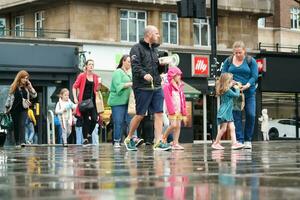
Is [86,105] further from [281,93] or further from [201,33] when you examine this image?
[281,93]

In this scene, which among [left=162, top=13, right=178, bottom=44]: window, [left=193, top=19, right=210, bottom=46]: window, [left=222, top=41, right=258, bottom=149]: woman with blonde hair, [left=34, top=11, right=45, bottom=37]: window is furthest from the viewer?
[left=193, top=19, right=210, bottom=46]: window

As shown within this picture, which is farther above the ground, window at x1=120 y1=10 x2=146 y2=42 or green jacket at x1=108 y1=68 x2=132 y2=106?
window at x1=120 y1=10 x2=146 y2=42

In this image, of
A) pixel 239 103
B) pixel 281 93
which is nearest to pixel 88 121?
pixel 239 103

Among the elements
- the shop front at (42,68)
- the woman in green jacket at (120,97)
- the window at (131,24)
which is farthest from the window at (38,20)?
the woman in green jacket at (120,97)

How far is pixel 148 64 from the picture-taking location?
39.3ft

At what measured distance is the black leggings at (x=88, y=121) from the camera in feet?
54.6

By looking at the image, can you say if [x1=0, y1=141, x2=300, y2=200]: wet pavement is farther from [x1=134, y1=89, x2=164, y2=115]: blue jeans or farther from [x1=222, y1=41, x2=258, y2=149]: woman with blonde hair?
[x1=222, y1=41, x2=258, y2=149]: woman with blonde hair

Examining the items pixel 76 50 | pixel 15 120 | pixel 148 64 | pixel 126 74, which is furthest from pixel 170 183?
pixel 76 50

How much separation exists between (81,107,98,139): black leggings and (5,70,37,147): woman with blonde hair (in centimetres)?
138

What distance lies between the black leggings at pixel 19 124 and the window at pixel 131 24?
1702 cm

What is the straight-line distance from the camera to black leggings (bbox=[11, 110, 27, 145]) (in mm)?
16438

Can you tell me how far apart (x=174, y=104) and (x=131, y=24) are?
66.7ft

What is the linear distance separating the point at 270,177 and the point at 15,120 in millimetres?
11514

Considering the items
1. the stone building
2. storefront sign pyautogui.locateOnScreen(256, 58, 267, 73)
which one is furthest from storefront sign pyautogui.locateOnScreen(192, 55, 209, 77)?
the stone building
